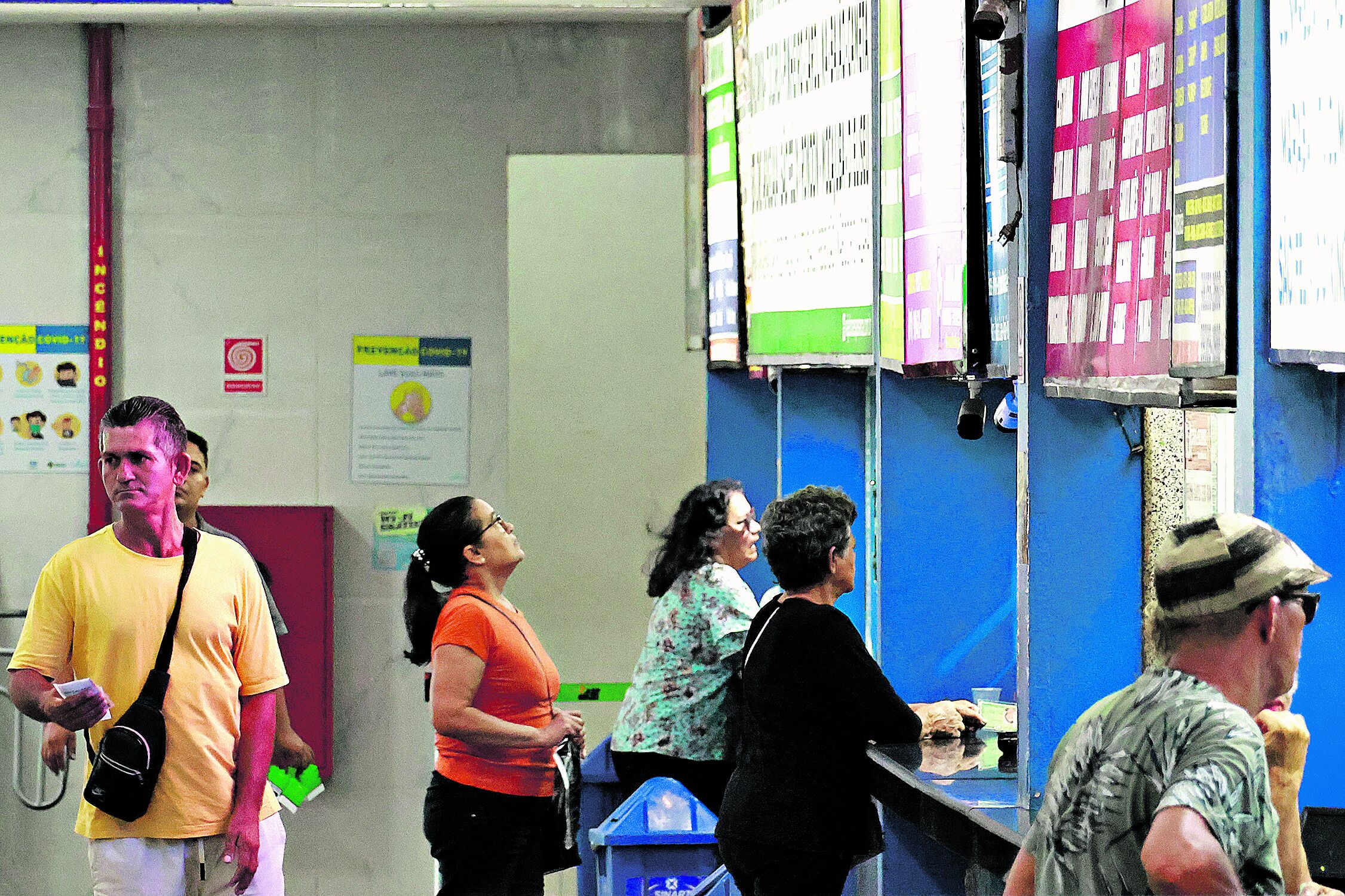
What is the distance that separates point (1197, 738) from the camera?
1607 millimetres

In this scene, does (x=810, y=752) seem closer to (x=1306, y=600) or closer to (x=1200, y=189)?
(x=1200, y=189)

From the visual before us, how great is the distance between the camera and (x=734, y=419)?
5.62 meters

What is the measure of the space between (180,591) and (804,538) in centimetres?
127

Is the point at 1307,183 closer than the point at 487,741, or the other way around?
the point at 1307,183

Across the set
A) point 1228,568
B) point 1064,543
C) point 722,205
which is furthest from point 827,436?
point 1228,568

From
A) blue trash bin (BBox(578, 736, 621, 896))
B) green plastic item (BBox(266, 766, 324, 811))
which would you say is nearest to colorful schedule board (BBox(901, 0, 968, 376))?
blue trash bin (BBox(578, 736, 621, 896))

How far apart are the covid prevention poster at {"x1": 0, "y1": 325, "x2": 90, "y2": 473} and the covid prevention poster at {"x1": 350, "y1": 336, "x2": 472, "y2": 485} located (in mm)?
976

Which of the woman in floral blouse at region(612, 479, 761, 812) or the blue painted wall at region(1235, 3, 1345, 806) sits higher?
the blue painted wall at region(1235, 3, 1345, 806)

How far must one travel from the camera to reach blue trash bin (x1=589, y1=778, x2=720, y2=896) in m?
3.93

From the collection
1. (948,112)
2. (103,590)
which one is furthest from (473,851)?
(948,112)

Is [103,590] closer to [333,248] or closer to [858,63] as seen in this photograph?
[858,63]

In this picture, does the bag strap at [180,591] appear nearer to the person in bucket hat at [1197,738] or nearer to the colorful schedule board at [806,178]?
the colorful schedule board at [806,178]

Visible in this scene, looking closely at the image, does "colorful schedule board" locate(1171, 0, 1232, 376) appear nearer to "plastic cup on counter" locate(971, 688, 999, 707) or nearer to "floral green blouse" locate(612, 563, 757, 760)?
"plastic cup on counter" locate(971, 688, 999, 707)

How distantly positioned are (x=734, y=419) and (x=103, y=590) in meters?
2.90
